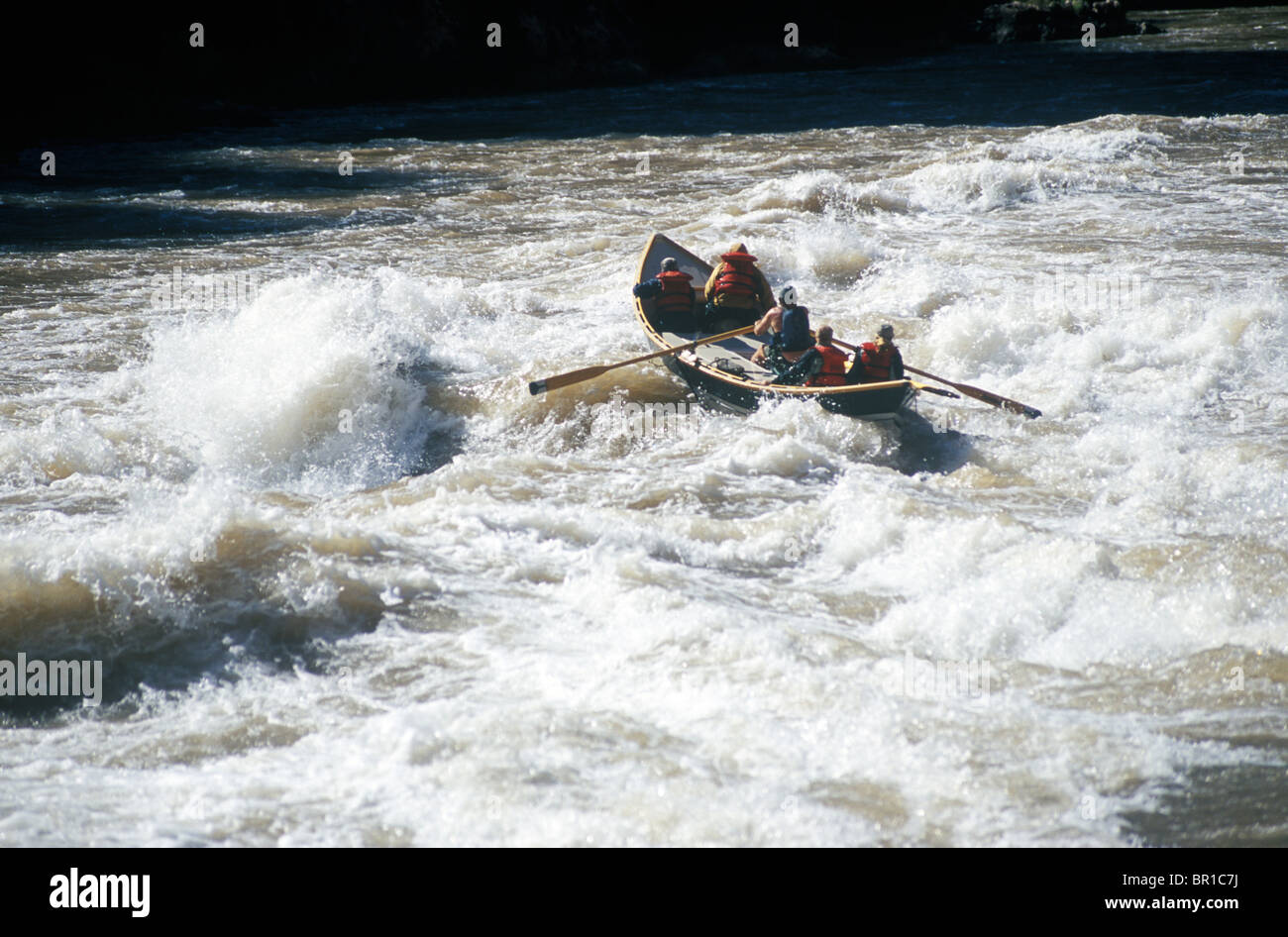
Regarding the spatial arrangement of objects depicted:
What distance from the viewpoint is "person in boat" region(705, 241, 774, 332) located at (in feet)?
33.5

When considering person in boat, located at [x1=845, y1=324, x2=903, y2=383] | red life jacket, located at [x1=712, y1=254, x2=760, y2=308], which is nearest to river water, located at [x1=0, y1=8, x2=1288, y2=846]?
person in boat, located at [x1=845, y1=324, x2=903, y2=383]

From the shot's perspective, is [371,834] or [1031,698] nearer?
[371,834]

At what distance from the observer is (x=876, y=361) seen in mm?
8445

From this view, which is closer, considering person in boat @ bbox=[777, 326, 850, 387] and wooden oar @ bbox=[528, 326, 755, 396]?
person in boat @ bbox=[777, 326, 850, 387]

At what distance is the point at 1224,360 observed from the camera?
9.50m

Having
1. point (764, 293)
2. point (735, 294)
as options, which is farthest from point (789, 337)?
point (764, 293)

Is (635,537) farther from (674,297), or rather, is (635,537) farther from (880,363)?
(674,297)

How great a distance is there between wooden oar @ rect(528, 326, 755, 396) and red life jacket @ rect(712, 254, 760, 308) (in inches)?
19.1

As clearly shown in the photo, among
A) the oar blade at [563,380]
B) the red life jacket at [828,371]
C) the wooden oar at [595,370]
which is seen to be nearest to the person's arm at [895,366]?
the red life jacket at [828,371]

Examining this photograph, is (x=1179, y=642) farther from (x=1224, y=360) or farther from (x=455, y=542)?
(x=1224, y=360)

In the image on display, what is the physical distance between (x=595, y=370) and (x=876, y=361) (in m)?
2.28

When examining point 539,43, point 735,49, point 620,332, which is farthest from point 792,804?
point 735,49

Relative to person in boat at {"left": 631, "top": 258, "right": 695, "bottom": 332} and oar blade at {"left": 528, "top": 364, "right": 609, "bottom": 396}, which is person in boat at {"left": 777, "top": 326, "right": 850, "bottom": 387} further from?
person in boat at {"left": 631, "top": 258, "right": 695, "bottom": 332}
